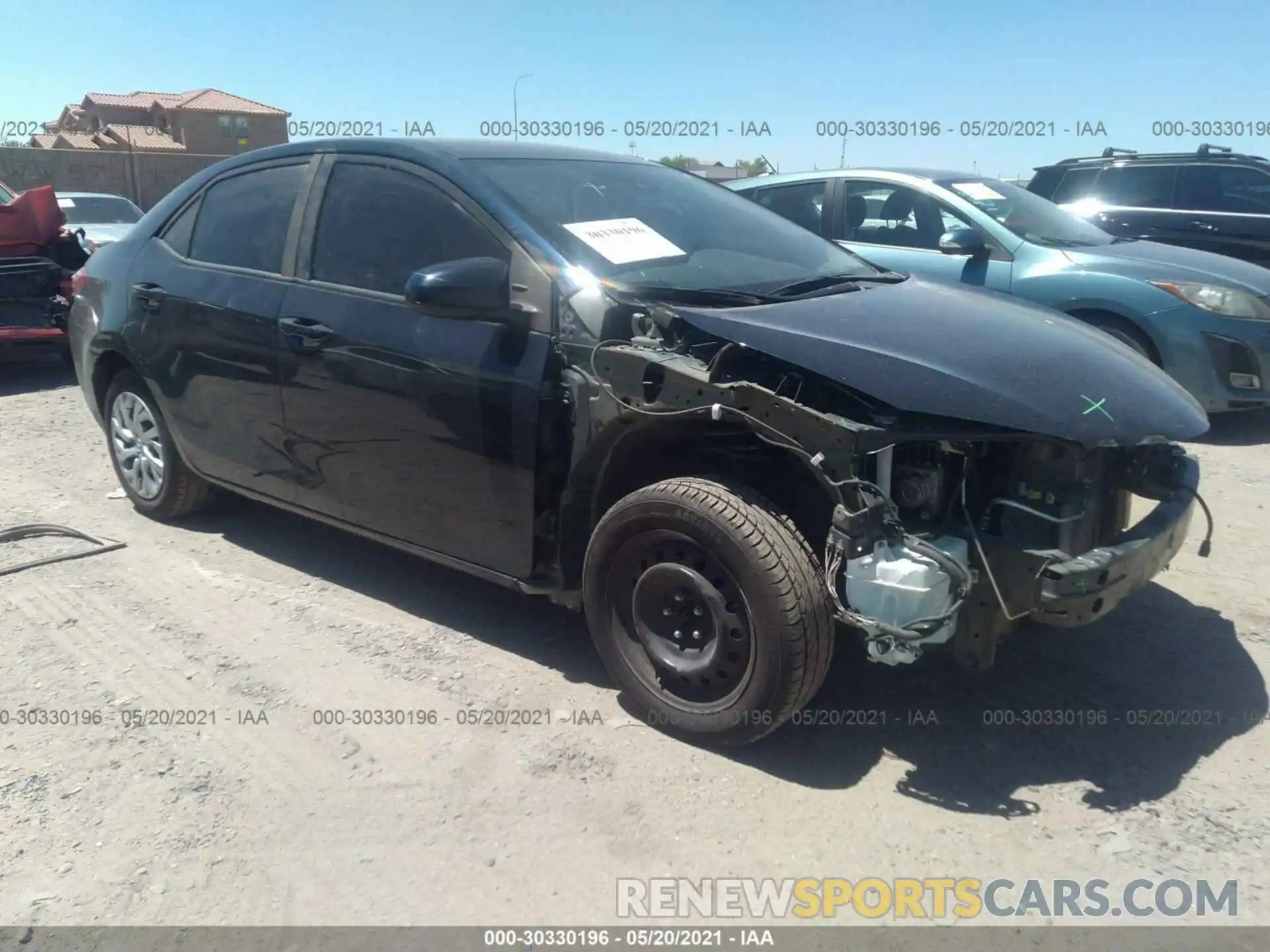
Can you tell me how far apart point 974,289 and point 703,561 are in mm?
1623

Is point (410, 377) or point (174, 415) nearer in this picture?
point (410, 377)

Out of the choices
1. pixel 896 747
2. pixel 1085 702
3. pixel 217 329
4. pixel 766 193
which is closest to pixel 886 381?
pixel 896 747

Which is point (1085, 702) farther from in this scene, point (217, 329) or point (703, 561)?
point (217, 329)

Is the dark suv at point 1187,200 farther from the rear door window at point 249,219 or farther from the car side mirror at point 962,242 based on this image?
the rear door window at point 249,219

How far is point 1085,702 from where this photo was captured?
11.0 feet

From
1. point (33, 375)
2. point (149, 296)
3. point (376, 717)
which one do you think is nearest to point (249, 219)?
point (149, 296)

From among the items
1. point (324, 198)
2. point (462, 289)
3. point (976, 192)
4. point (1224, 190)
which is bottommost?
point (462, 289)

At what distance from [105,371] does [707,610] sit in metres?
3.61

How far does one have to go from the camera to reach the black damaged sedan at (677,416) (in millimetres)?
2812

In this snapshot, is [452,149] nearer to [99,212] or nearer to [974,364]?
[974,364]

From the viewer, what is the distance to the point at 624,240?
11.5 feet

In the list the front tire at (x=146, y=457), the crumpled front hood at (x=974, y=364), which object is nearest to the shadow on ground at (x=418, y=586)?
the front tire at (x=146, y=457)

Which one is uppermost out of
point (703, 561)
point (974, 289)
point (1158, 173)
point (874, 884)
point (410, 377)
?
point (1158, 173)

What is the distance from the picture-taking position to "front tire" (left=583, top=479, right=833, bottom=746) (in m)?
2.83
